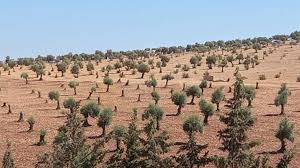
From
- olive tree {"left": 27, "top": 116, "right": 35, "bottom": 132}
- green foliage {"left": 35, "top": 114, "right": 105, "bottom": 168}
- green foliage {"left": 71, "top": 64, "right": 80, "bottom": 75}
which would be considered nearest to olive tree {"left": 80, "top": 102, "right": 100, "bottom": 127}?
olive tree {"left": 27, "top": 116, "right": 35, "bottom": 132}

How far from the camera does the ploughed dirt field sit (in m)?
65.2

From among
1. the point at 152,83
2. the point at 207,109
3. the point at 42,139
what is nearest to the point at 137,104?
the point at 152,83

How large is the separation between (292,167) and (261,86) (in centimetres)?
5105

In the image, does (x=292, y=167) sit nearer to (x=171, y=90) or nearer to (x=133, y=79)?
(x=171, y=90)

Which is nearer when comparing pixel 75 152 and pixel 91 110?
pixel 75 152

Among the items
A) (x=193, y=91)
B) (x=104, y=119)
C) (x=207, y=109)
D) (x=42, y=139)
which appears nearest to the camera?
(x=42, y=139)

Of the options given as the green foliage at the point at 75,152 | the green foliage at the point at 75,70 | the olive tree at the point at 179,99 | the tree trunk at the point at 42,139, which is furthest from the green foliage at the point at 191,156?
the green foliage at the point at 75,70

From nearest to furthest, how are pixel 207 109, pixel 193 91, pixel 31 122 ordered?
pixel 31 122
pixel 207 109
pixel 193 91

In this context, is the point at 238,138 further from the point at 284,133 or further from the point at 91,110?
the point at 91,110

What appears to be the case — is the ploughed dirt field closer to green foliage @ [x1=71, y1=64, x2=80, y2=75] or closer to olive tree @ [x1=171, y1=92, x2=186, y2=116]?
olive tree @ [x1=171, y1=92, x2=186, y2=116]

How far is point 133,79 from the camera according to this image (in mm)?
121062

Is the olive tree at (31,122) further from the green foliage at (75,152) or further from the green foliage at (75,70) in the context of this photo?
the green foliage at (75,70)

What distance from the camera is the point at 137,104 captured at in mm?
88438

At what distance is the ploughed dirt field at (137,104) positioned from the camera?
214 feet
